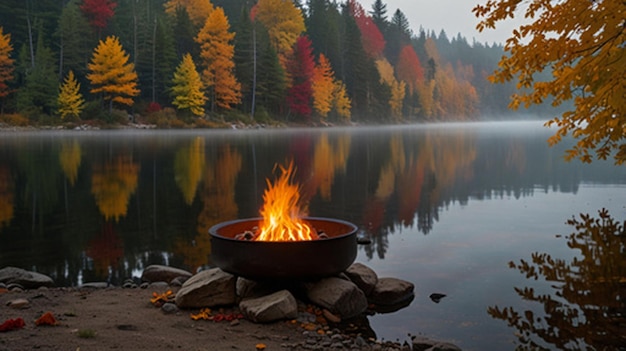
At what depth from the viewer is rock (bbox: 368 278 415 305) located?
7.17m

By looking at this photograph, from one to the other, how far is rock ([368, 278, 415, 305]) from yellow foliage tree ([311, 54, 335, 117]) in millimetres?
62126

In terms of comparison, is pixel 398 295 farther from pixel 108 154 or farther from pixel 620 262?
pixel 108 154

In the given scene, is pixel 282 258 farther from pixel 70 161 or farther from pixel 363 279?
pixel 70 161

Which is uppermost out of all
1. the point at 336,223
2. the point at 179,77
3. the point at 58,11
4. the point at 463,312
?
the point at 58,11

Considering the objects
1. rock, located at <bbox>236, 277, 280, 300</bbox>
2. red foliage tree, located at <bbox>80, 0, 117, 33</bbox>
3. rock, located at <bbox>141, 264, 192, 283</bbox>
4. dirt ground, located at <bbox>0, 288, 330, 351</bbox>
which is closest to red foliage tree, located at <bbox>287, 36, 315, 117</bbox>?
red foliage tree, located at <bbox>80, 0, 117, 33</bbox>

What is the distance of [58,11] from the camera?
203ft

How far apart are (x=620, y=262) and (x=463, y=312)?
308 cm

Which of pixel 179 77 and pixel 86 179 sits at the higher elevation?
pixel 179 77

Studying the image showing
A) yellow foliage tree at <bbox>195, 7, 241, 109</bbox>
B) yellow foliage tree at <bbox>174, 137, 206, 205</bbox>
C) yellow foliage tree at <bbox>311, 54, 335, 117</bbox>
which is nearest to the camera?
yellow foliage tree at <bbox>174, 137, 206, 205</bbox>

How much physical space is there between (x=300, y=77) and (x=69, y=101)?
27215 millimetres

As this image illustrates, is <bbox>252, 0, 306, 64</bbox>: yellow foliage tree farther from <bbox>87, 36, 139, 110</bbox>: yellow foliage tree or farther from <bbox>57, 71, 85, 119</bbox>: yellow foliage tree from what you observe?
<bbox>57, 71, 85, 119</bbox>: yellow foliage tree

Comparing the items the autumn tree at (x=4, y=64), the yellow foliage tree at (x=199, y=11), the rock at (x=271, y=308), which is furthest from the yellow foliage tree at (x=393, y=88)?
the rock at (x=271, y=308)

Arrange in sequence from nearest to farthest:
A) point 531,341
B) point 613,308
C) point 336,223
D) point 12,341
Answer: point 12,341 → point 531,341 → point 613,308 → point 336,223

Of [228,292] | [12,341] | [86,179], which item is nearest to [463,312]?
[228,292]
